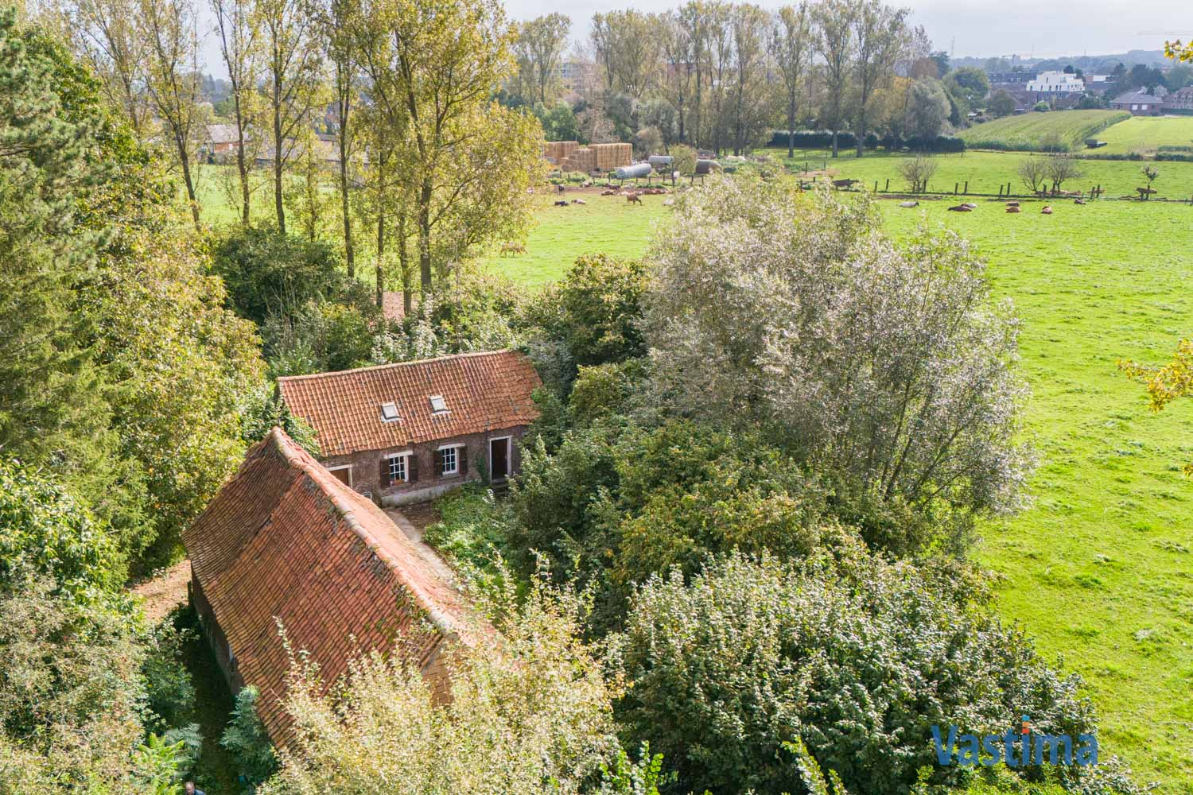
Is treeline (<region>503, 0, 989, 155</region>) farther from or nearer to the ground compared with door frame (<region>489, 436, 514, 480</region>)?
farther from the ground

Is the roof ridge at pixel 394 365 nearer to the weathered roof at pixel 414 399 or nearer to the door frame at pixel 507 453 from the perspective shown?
the weathered roof at pixel 414 399

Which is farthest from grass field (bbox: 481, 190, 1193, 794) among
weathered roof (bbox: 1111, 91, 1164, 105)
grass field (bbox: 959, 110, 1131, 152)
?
weathered roof (bbox: 1111, 91, 1164, 105)

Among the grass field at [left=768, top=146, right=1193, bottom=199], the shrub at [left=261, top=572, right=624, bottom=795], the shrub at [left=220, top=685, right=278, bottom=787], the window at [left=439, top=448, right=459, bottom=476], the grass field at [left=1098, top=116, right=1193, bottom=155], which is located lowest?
the shrub at [left=220, top=685, right=278, bottom=787]

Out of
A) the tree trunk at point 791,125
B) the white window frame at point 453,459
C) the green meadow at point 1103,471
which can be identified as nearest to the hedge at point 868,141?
the tree trunk at point 791,125

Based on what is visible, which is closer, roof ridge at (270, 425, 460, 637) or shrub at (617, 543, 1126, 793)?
shrub at (617, 543, 1126, 793)

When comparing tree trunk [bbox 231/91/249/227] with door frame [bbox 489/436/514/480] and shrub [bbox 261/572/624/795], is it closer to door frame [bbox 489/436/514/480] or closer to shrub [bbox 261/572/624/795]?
door frame [bbox 489/436/514/480]

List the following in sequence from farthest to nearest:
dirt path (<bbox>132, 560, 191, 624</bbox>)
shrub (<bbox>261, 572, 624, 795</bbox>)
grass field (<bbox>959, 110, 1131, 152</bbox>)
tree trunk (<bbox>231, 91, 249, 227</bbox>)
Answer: grass field (<bbox>959, 110, 1131, 152</bbox>) → tree trunk (<bbox>231, 91, 249, 227</bbox>) → dirt path (<bbox>132, 560, 191, 624</bbox>) → shrub (<bbox>261, 572, 624, 795</bbox>)
